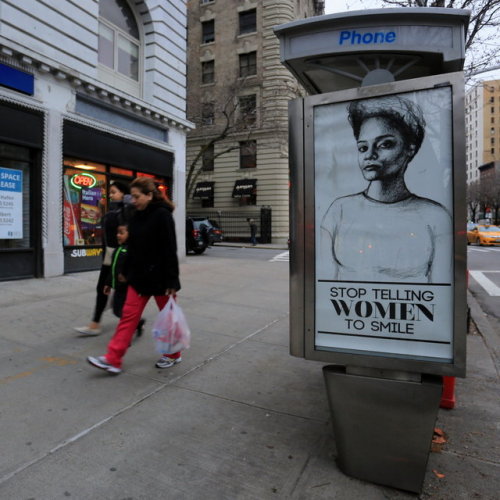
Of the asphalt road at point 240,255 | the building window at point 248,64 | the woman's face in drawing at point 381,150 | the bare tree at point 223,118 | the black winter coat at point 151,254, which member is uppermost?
the building window at point 248,64

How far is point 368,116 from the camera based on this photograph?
222 centimetres

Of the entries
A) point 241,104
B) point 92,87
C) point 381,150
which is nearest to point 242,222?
point 241,104

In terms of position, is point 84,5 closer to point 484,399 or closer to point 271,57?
point 484,399

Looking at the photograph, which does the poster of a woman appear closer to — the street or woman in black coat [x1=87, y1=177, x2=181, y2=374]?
woman in black coat [x1=87, y1=177, x2=181, y2=374]

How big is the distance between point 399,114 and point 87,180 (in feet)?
32.1

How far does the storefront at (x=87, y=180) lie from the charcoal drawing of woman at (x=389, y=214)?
8116 millimetres

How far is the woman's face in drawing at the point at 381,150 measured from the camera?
7.11 ft

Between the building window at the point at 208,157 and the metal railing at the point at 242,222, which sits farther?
the building window at the point at 208,157

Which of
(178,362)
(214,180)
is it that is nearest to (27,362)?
(178,362)

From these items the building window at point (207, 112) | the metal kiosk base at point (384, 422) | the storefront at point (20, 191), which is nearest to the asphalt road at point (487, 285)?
the metal kiosk base at point (384, 422)

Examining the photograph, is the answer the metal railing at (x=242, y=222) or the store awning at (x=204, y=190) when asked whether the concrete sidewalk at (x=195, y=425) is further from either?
the store awning at (x=204, y=190)

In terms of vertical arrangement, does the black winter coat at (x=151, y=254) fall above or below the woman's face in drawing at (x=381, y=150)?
below

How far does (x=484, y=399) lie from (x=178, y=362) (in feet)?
9.26

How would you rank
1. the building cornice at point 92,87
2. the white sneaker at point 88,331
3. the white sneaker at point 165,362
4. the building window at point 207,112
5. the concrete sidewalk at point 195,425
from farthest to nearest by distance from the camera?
the building window at point 207,112, the building cornice at point 92,87, the white sneaker at point 88,331, the white sneaker at point 165,362, the concrete sidewalk at point 195,425
